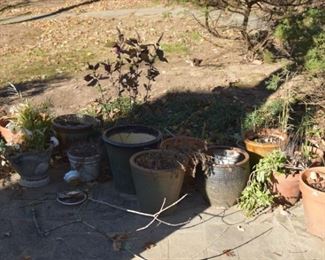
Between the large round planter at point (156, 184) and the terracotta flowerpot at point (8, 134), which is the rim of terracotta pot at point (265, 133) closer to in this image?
the large round planter at point (156, 184)

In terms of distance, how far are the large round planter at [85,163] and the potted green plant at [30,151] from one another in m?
0.23

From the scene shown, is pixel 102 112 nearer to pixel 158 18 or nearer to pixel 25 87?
pixel 25 87

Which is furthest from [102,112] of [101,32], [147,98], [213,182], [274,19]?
[101,32]

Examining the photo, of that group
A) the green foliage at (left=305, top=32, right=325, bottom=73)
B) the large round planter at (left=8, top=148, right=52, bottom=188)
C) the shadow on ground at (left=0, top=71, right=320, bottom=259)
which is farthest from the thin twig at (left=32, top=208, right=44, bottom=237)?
the green foliage at (left=305, top=32, right=325, bottom=73)

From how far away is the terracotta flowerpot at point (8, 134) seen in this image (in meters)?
5.29

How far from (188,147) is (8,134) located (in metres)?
1.85

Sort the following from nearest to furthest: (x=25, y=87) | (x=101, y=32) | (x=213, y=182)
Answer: (x=213, y=182), (x=25, y=87), (x=101, y=32)

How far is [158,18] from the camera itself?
12172 mm

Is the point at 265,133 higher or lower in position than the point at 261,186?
higher

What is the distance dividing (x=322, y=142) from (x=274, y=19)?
292 cm

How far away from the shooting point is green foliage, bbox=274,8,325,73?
6623mm

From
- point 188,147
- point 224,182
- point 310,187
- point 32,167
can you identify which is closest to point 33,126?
point 32,167

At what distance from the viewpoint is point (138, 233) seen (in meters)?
4.50

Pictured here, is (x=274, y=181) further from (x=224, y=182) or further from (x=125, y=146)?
(x=125, y=146)
